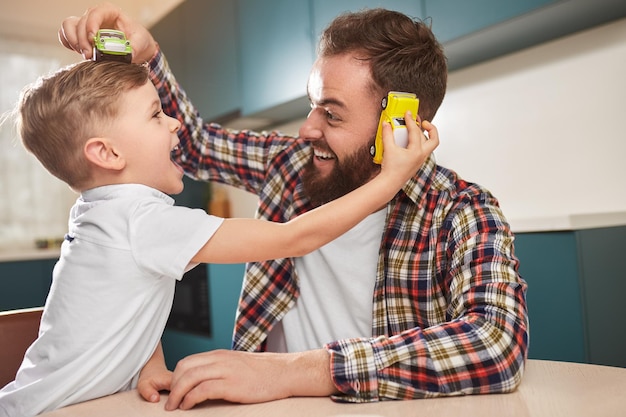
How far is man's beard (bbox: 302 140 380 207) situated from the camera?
143 cm

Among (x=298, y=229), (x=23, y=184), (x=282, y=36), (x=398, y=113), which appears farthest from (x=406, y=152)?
(x=23, y=184)

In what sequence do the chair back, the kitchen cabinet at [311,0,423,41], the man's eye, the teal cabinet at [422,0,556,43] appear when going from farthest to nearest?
the kitchen cabinet at [311,0,423,41]
the teal cabinet at [422,0,556,43]
the man's eye
the chair back

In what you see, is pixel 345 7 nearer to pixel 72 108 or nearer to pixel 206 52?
pixel 206 52

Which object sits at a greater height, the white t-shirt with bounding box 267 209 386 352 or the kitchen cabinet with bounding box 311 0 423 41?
the kitchen cabinet with bounding box 311 0 423 41

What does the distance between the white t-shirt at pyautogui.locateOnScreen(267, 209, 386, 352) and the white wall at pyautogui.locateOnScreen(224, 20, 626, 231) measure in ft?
2.27

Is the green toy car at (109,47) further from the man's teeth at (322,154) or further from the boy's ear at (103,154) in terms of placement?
the man's teeth at (322,154)

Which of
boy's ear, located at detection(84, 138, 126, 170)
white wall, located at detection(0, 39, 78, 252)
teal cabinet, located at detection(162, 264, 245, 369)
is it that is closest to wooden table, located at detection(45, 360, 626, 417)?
boy's ear, located at detection(84, 138, 126, 170)

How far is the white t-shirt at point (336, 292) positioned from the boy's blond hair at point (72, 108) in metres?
0.62

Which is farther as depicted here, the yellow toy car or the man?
the yellow toy car

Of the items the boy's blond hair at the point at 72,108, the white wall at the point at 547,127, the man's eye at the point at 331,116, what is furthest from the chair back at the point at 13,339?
the white wall at the point at 547,127

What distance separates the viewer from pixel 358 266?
1.38 metres

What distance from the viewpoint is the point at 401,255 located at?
4.02 feet

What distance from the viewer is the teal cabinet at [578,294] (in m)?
1.72

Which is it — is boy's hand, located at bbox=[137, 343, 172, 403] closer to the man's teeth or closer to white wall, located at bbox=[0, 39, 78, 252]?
the man's teeth
